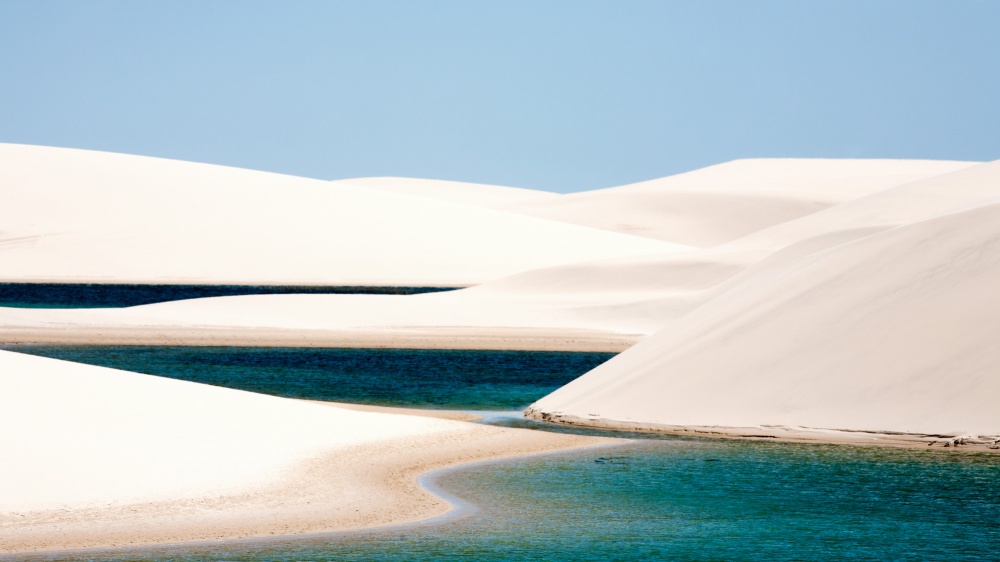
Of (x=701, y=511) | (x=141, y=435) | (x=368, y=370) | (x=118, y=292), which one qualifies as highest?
(x=118, y=292)

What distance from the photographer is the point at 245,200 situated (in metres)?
96.3

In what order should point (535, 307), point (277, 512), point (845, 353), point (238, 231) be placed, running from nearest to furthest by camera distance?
point (277, 512), point (845, 353), point (535, 307), point (238, 231)

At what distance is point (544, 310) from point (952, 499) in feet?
117

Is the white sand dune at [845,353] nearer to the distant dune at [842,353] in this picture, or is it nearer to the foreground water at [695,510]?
A: the distant dune at [842,353]

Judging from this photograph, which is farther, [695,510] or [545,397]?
[545,397]

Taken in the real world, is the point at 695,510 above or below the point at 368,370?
below

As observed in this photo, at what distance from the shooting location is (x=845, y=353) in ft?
69.7

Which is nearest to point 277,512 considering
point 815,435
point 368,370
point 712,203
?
point 815,435

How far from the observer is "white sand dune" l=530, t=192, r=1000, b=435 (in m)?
19.7

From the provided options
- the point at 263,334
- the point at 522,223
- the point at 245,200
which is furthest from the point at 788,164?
the point at 263,334

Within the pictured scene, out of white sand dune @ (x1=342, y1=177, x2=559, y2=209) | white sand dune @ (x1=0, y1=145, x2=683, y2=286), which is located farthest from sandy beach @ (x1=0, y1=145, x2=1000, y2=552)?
white sand dune @ (x1=342, y1=177, x2=559, y2=209)

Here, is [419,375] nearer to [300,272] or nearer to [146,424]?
[146,424]

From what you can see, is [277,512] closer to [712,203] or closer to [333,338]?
[333,338]

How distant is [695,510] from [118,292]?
2268 inches
